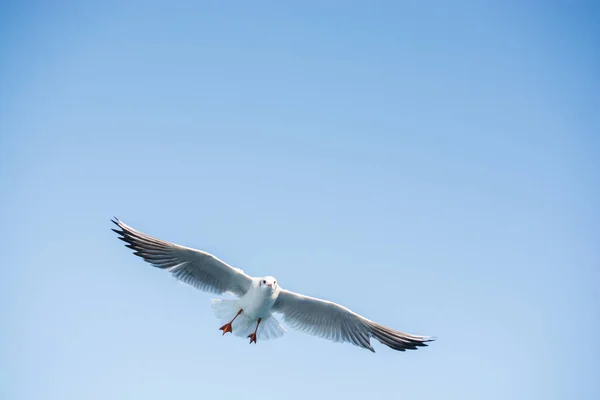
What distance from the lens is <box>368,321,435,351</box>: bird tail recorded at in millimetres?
11547

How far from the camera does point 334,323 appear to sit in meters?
12.1

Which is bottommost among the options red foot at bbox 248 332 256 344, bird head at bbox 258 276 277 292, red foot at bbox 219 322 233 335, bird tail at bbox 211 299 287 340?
red foot at bbox 219 322 233 335

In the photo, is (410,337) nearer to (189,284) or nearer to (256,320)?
(256,320)

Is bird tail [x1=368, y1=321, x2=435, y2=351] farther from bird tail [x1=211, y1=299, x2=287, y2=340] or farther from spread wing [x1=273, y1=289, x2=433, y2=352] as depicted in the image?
bird tail [x1=211, y1=299, x2=287, y2=340]

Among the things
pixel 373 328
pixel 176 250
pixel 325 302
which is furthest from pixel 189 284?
pixel 373 328

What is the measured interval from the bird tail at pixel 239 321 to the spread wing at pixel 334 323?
41 centimetres

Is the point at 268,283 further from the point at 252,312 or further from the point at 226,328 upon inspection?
the point at 226,328

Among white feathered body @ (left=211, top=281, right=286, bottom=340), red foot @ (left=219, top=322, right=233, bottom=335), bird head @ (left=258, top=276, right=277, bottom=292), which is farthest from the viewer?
red foot @ (left=219, top=322, right=233, bottom=335)

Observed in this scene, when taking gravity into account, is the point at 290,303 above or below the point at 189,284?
above

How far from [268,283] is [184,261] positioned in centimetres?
177

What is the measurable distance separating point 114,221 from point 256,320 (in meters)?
3.51

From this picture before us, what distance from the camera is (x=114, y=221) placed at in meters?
11.4

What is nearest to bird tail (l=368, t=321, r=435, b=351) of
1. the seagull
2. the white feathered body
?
the seagull

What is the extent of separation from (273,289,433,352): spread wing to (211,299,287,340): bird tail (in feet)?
1.36
